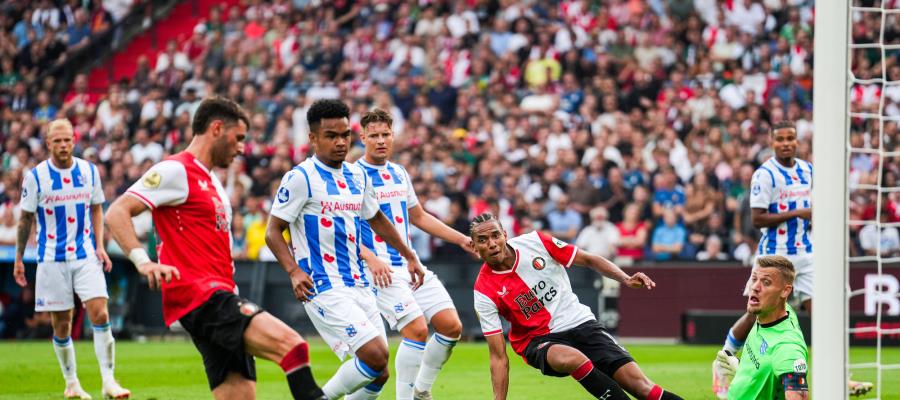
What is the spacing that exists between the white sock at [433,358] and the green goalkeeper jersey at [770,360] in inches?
111

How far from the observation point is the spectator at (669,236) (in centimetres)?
1920

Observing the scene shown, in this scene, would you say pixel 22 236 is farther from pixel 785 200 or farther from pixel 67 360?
pixel 785 200

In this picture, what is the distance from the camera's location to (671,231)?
63.3ft

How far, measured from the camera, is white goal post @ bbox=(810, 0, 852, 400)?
20.8 ft

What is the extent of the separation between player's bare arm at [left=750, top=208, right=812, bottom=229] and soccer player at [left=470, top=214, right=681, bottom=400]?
10.2 feet

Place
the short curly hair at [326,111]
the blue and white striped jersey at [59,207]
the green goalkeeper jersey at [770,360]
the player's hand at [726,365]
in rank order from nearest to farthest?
the green goalkeeper jersey at [770,360] < the short curly hair at [326,111] < the player's hand at [726,365] < the blue and white striped jersey at [59,207]

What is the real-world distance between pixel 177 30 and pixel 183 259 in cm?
2494

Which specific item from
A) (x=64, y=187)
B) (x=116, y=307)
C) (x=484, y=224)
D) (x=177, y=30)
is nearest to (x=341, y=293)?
(x=484, y=224)

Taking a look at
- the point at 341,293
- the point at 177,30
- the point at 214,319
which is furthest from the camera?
the point at 177,30

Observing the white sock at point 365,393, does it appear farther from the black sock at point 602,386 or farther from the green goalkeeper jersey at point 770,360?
the green goalkeeper jersey at point 770,360

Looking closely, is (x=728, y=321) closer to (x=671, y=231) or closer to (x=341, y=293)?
(x=671, y=231)

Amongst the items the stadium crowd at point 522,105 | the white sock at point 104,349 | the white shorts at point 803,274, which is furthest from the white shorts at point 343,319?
the stadium crowd at point 522,105

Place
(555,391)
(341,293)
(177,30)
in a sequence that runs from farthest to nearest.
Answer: (177,30), (555,391), (341,293)

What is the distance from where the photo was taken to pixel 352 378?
27.0ft
